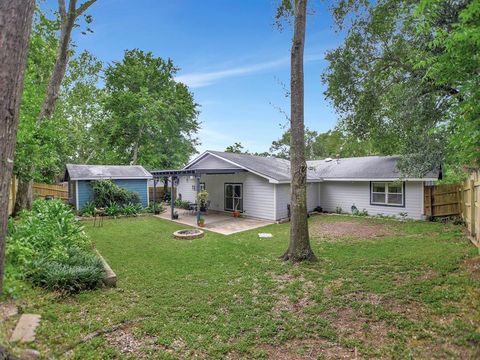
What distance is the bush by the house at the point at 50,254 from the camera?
4.84m

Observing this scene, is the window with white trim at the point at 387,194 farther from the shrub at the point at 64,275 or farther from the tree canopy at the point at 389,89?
the shrub at the point at 64,275

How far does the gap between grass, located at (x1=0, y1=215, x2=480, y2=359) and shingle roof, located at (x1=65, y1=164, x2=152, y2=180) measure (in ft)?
30.0

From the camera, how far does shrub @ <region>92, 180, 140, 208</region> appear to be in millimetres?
15461

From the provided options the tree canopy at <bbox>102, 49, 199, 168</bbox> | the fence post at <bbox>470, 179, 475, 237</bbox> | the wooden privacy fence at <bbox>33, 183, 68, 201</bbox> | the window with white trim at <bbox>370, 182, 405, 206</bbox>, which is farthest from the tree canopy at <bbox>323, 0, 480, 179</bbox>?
the tree canopy at <bbox>102, 49, 199, 168</bbox>

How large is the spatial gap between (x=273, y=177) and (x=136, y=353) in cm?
1037

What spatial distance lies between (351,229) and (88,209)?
13118 mm

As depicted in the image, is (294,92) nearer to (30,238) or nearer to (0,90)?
(0,90)

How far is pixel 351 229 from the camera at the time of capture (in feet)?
36.7

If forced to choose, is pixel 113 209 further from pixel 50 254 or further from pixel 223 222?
pixel 50 254

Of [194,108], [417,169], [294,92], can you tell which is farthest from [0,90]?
[194,108]

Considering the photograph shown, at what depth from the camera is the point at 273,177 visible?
13.1 m

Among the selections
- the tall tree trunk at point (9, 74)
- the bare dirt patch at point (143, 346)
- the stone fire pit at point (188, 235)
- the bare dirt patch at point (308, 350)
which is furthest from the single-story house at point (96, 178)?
the bare dirt patch at point (308, 350)

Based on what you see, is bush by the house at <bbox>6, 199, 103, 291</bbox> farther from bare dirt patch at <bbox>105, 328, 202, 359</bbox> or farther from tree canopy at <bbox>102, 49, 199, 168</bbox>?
tree canopy at <bbox>102, 49, 199, 168</bbox>

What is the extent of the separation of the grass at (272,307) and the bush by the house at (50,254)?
345mm
